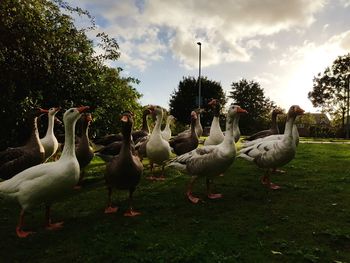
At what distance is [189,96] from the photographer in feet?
216

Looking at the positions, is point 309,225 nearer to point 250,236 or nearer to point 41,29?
point 250,236

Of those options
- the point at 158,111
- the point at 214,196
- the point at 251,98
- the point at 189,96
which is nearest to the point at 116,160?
the point at 214,196

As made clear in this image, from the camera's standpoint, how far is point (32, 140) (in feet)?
32.6

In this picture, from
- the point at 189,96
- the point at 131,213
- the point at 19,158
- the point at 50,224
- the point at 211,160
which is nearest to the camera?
the point at 50,224

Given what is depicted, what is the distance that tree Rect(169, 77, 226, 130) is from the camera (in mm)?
65000

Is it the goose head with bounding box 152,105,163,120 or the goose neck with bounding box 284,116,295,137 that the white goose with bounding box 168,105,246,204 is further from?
the goose head with bounding box 152,105,163,120

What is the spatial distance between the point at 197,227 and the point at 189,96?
2346 inches

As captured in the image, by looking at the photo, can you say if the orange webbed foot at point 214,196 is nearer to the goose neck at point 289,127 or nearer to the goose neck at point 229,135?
the goose neck at point 229,135

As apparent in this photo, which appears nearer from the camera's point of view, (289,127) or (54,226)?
(54,226)

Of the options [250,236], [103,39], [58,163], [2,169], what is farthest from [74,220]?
[103,39]

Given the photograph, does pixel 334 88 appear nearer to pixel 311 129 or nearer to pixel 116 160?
pixel 311 129

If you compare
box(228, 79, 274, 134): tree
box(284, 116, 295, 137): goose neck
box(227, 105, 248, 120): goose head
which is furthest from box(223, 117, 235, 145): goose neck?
box(228, 79, 274, 134): tree

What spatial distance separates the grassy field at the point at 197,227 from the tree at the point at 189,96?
5441 centimetres

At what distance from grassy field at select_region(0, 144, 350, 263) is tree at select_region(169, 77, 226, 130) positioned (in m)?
54.4
